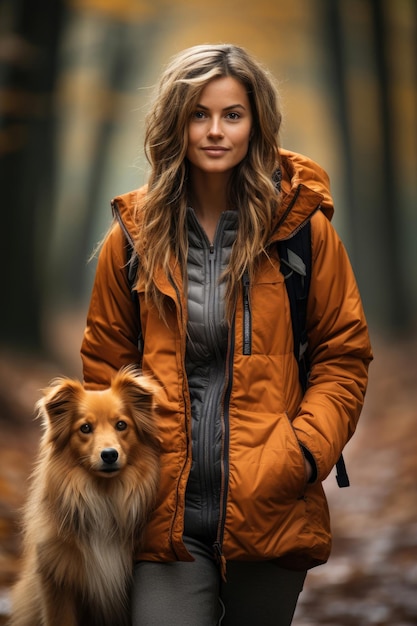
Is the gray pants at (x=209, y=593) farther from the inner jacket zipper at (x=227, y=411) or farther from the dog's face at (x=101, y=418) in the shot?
the dog's face at (x=101, y=418)

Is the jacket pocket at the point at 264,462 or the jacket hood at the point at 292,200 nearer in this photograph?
the jacket pocket at the point at 264,462

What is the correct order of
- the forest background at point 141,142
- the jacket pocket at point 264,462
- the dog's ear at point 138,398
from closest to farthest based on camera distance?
the jacket pocket at point 264,462 < the dog's ear at point 138,398 < the forest background at point 141,142

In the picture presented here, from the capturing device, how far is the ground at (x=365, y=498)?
5855 millimetres

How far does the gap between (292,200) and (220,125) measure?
0.35 m

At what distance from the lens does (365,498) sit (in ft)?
29.2

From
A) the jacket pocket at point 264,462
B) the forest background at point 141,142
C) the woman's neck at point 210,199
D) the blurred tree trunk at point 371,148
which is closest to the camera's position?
the jacket pocket at point 264,462

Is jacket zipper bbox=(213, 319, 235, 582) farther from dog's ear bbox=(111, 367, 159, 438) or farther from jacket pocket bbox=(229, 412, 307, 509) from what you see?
dog's ear bbox=(111, 367, 159, 438)

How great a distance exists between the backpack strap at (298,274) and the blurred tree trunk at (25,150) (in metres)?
7.74

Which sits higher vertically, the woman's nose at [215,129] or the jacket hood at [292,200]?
the woman's nose at [215,129]

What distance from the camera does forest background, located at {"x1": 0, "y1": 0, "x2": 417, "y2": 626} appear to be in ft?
36.2

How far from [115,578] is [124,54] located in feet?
33.4

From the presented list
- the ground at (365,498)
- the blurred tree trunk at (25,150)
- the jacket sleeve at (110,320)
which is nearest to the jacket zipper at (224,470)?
the jacket sleeve at (110,320)

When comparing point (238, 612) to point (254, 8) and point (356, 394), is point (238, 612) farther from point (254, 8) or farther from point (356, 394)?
point (254, 8)

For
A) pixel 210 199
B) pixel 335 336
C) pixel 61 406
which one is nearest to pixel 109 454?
pixel 61 406
